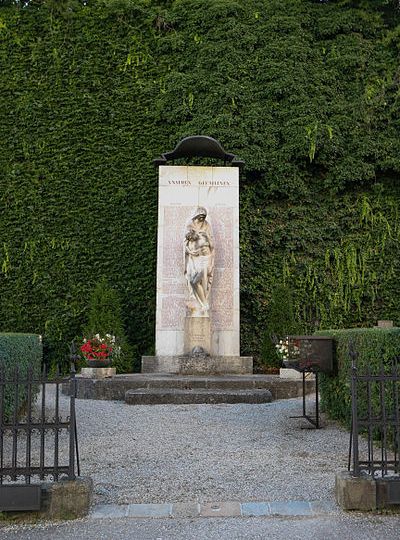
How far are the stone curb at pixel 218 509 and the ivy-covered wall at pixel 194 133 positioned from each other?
10.1 meters

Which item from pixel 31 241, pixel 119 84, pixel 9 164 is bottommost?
pixel 31 241

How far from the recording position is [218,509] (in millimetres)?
4020

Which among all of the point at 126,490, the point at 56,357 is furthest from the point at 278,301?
the point at 126,490

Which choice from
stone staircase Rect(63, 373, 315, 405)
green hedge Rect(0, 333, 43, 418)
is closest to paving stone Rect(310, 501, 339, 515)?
green hedge Rect(0, 333, 43, 418)

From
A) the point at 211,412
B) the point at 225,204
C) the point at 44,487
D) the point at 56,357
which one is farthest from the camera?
the point at 56,357

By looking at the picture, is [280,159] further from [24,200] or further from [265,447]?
[265,447]

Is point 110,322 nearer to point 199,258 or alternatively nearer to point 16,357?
point 199,258

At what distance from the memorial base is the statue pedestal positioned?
12.7 inches

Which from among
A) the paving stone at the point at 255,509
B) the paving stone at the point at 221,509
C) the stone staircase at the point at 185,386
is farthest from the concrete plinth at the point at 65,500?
the stone staircase at the point at 185,386

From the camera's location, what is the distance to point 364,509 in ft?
12.9

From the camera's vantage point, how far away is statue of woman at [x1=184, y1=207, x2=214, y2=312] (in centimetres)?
1203

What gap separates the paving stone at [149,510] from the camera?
12.9ft

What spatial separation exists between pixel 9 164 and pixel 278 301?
7.76 m

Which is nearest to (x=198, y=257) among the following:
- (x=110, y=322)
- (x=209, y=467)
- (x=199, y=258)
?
(x=199, y=258)
